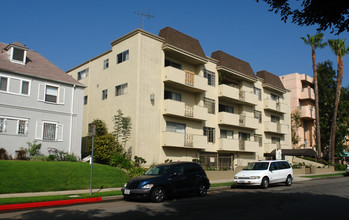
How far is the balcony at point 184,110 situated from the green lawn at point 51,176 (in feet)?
22.7

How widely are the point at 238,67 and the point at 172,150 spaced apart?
1317cm

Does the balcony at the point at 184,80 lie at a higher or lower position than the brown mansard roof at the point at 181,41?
lower

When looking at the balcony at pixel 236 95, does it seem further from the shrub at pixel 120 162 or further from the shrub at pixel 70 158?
the shrub at pixel 70 158

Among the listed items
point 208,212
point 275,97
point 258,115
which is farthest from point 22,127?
point 275,97

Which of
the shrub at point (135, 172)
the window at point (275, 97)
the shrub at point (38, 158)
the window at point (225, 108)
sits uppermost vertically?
the window at point (275, 97)

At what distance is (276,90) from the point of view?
132ft

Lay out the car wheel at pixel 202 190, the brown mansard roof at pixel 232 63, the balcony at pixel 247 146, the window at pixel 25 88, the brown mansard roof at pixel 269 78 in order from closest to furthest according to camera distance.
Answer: the car wheel at pixel 202 190, the window at pixel 25 88, the brown mansard roof at pixel 232 63, the balcony at pixel 247 146, the brown mansard roof at pixel 269 78

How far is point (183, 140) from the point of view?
25844mm

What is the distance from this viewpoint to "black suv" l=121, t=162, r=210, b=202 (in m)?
13.0

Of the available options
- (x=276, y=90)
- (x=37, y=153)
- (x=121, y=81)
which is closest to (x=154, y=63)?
(x=121, y=81)

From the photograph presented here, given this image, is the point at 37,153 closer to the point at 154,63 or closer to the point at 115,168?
the point at 115,168

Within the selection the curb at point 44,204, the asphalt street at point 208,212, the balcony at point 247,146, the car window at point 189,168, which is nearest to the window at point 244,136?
the balcony at point 247,146

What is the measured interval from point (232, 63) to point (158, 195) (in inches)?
907

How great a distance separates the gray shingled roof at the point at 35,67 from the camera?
22.3m
